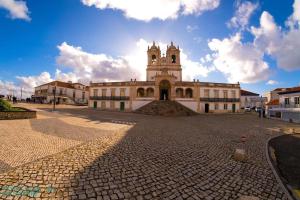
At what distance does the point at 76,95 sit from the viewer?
63.7m

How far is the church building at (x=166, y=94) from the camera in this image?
35487mm

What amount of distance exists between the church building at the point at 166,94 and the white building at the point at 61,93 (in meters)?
24.0

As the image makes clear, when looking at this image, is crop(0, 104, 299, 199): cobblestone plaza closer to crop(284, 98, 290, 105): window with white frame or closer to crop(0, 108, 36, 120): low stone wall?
crop(0, 108, 36, 120): low stone wall

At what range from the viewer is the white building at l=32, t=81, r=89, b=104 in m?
55.3

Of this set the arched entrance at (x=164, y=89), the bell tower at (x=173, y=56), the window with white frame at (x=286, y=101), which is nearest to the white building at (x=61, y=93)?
the arched entrance at (x=164, y=89)

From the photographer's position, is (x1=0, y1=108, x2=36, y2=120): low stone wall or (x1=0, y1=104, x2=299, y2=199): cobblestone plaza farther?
(x1=0, y1=108, x2=36, y2=120): low stone wall

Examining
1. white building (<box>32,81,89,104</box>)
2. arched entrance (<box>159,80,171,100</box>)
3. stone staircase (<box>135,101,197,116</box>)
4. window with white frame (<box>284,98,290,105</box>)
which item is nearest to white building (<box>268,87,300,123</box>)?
window with white frame (<box>284,98,290,105</box>)

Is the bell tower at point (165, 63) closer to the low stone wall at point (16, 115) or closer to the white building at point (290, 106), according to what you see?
the white building at point (290, 106)

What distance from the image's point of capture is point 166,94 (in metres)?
38.9

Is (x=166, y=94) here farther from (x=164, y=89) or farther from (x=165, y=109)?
(x=165, y=109)

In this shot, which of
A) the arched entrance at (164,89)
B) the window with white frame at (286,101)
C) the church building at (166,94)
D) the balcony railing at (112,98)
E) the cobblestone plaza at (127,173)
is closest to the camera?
the cobblestone plaza at (127,173)

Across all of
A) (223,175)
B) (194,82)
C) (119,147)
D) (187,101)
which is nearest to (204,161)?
(223,175)

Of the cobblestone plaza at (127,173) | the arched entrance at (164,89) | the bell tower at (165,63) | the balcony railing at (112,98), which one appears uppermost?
the bell tower at (165,63)

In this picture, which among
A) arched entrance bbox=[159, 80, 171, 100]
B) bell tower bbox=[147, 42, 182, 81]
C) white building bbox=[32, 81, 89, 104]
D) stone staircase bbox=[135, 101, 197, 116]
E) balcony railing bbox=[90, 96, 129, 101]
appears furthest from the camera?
white building bbox=[32, 81, 89, 104]
